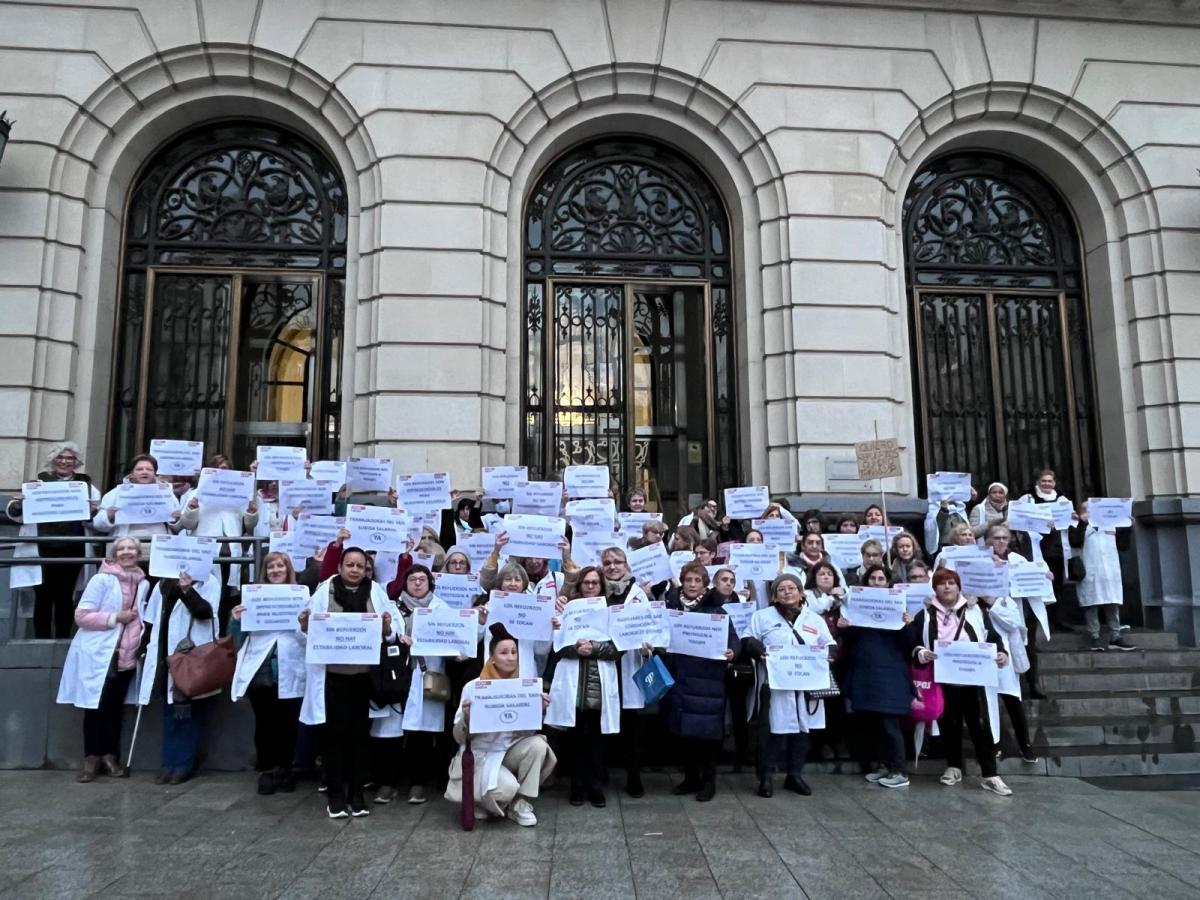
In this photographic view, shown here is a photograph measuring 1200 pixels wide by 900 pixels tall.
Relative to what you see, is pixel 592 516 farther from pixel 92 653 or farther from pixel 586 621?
pixel 92 653

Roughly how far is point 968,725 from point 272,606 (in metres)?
6.26

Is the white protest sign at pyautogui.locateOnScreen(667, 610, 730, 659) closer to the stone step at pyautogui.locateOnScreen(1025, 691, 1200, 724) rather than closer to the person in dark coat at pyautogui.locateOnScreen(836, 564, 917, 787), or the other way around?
the person in dark coat at pyautogui.locateOnScreen(836, 564, 917, 787)

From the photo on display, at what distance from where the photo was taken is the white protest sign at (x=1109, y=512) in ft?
35.6

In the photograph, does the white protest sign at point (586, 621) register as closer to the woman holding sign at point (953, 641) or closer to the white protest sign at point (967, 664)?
the woman holding sign at point (953, 641)

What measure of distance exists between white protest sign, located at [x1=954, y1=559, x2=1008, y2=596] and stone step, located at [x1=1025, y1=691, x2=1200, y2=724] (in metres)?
1.68

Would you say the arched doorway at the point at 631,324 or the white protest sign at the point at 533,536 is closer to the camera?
the white protest sign at the point at 533,536

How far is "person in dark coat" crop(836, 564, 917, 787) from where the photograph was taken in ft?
25.4

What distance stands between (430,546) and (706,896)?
15.8ft

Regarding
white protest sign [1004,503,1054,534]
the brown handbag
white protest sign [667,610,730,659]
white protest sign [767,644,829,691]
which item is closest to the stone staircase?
white protest sign [1004,503,1054,534]

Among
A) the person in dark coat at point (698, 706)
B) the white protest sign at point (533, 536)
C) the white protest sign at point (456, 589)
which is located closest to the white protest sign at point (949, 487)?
the person in dark coat at point (698, 706)

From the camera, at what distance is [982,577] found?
852cm

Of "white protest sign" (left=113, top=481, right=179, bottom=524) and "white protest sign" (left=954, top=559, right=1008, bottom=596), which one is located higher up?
"white protest sign" (left=113, top=481, right=179, bottom=524)

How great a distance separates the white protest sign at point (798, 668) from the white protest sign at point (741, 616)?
47cm

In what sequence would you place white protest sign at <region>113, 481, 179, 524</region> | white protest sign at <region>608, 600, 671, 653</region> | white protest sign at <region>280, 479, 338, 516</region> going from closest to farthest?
white protest sign at <region>608, 600, 671, 653</region>, white protest sign at <region>113, 481, 179, 524</region>, white protest sign at <region>280, 479, 338, 516</region>
